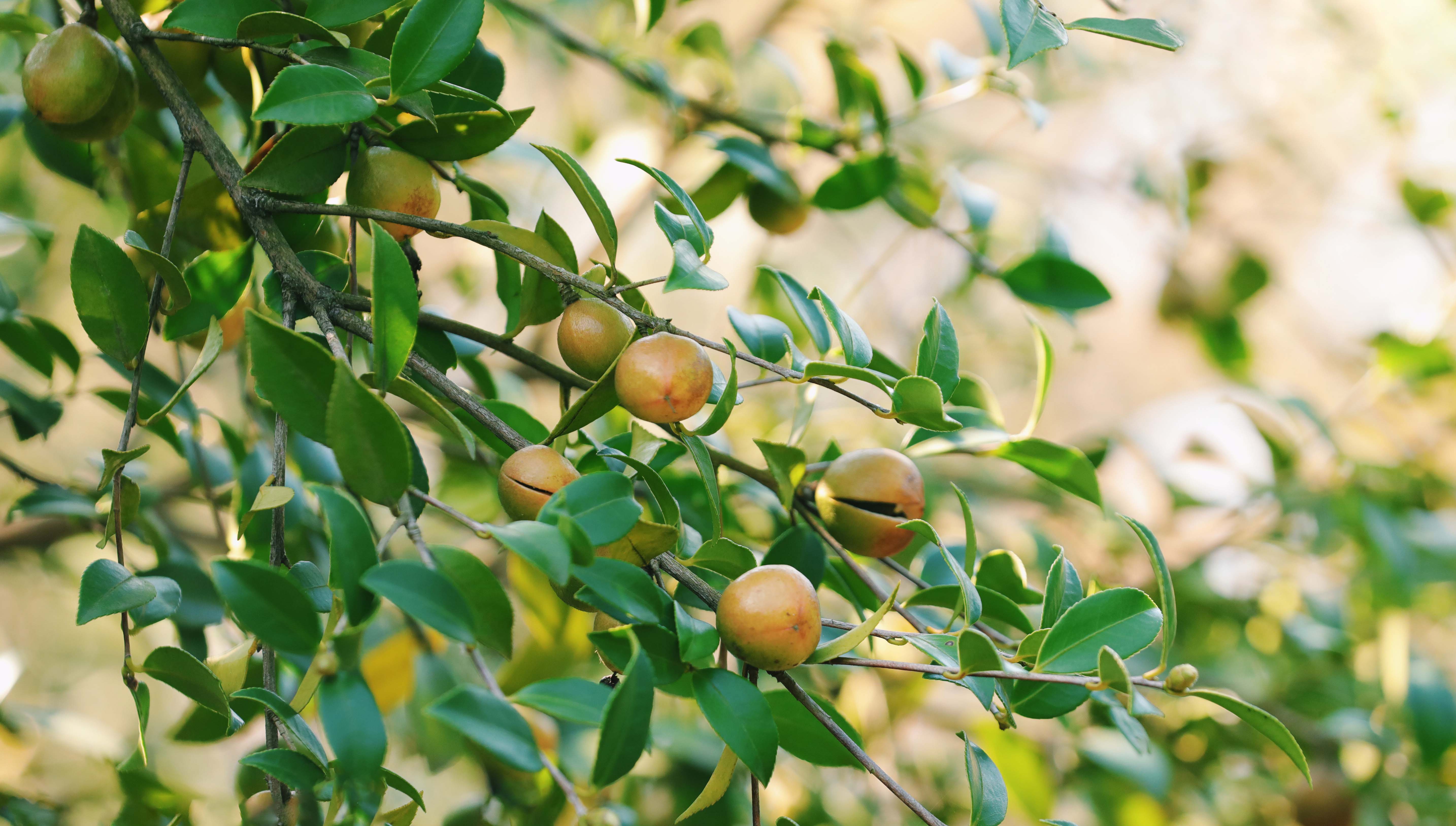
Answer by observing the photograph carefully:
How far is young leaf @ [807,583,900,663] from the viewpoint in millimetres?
294

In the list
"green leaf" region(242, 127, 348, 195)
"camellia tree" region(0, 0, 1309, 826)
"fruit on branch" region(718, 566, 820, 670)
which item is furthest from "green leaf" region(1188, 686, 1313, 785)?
"green leaf" region(242, 127, 348, 195)

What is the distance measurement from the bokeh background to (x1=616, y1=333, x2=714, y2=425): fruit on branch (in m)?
0.19

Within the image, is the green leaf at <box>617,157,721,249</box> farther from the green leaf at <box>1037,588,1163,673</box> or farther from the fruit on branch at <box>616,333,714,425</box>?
the green leaf at <box>1037,588,1163,673</box>

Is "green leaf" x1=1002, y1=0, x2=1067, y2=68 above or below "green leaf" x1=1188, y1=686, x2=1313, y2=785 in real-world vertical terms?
above

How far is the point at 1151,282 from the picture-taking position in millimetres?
1656

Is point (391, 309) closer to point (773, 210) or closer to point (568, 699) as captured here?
point (568, 699)

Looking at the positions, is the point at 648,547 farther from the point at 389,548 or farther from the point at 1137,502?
the point at 1137,502

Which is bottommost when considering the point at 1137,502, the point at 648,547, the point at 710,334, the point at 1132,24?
the point at 1137,502

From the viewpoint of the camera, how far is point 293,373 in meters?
0.28

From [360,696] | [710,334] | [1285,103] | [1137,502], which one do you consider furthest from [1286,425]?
[360,696]

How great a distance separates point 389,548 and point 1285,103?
152cm

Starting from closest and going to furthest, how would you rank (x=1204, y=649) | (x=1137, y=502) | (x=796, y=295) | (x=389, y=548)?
(x=796, y=295)
(x=389, y=548)
(x=1204, y=649)
(x=1137, y=502)

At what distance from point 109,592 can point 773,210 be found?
0.46 meters

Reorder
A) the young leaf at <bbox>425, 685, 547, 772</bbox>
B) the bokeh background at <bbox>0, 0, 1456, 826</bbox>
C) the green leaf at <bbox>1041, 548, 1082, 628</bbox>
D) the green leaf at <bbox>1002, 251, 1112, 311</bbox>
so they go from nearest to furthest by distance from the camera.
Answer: the young leaf at <bbox>425, 685, 547, 772</bbox> → the green leaf at <bbox>1041, 548, 1082, 628</bbox> → the green leaf at <bbox>1002, 251, 1112, 311</bbox> → the bokeh background at <bbox>0, 0, 1456, 826</bbox>
